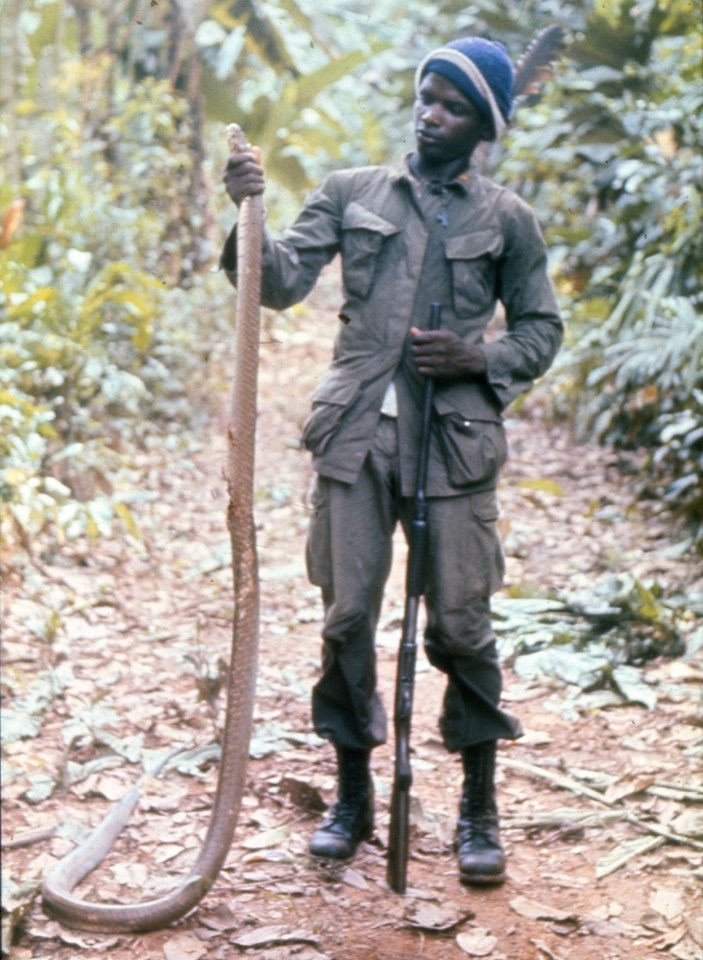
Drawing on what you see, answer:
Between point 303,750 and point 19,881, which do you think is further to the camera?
point 303,750

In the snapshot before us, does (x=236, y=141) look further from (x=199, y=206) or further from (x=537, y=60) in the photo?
(x=199, y=206)

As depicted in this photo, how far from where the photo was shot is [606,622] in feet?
17.3

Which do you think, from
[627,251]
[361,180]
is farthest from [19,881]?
[627,251]

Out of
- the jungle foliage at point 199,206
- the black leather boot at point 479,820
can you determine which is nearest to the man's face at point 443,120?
the black leather boot at point 479,820

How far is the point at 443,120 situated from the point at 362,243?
40cm

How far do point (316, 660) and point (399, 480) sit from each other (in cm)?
202

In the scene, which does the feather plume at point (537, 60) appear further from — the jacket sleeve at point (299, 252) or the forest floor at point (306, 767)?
the forest floor at point (306, 767)

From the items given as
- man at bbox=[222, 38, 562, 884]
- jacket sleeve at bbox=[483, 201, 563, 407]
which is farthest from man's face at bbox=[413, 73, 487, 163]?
jacket sleeve at bbox=[483, 201, 563, 407]

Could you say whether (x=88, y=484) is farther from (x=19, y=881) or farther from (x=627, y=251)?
(x=627, y=251)

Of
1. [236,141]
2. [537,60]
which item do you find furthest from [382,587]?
[537,60]

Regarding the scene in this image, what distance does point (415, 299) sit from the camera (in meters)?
3.32

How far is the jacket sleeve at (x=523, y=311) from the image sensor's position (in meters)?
3.33

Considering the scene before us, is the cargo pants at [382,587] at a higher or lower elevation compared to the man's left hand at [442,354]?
lower

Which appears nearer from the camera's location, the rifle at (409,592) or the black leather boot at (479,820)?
the rifle at (409,592)
